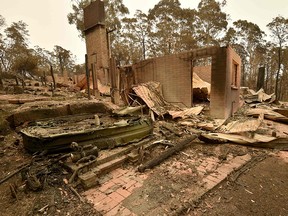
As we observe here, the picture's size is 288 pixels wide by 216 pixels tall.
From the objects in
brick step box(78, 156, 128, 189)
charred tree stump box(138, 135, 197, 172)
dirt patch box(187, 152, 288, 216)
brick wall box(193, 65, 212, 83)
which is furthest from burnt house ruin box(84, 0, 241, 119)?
brick step box(78, 156, 128, 189)

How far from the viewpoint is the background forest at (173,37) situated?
17.5 meters

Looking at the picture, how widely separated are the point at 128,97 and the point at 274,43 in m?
17.6

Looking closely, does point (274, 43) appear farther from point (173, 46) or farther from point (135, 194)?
point (135, 194)

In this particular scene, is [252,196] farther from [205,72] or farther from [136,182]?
[205,72]

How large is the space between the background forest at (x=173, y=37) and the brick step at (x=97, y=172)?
17.8 metres

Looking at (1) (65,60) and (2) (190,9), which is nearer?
(2) (190,9)

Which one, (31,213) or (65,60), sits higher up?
(65,60)

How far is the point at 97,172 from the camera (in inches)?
96.2

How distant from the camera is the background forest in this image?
57.6 ft

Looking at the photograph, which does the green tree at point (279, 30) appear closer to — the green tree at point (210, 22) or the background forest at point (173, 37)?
the background forest at point (173, 37)

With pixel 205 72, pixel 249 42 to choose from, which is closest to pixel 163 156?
pixel 205 72

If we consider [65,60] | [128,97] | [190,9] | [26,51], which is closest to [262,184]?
[128,97]

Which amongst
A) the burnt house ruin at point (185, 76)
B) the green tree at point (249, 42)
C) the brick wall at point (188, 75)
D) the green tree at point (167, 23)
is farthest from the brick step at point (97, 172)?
the green tree at point (249, 42)

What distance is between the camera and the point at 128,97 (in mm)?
6879
